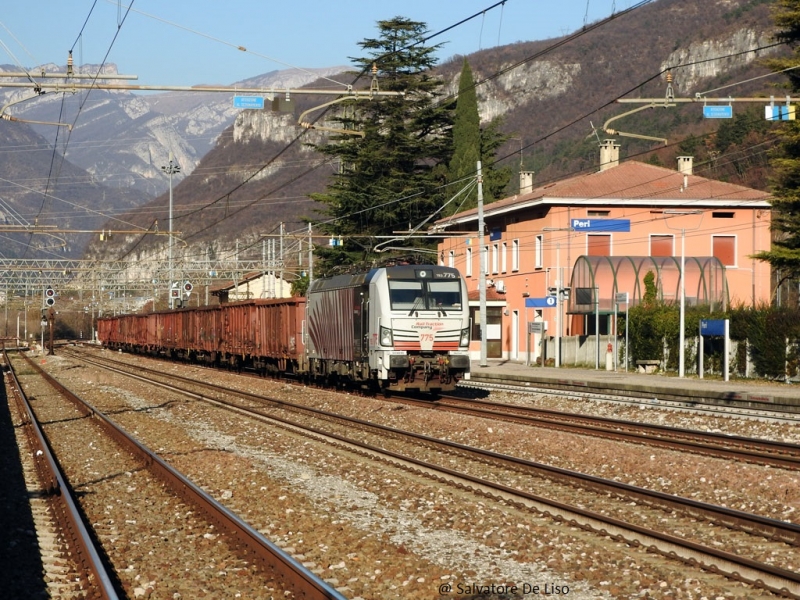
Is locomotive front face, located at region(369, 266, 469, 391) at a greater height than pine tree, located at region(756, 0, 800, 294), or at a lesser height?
lesser

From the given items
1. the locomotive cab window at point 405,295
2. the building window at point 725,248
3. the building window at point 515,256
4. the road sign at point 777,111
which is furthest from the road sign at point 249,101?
the building window at point 725,248

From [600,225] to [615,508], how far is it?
31038 mm

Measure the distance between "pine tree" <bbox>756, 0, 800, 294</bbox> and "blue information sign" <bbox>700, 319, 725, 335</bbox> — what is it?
424cm

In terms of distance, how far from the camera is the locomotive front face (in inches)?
979

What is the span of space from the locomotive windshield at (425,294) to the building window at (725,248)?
30.5 metres

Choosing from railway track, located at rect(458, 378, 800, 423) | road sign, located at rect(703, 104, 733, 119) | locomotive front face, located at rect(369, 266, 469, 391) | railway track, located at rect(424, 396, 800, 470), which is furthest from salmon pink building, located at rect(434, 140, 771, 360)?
road sign, located at rect(703, 104, 733, 119)

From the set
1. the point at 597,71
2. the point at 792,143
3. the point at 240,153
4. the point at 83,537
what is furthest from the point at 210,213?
the point at 83,537

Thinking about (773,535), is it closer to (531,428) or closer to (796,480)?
(796,480)

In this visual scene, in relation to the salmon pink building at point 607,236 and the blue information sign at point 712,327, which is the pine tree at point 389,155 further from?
the blue information sign at point 712,327

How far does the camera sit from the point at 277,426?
67.4 feet

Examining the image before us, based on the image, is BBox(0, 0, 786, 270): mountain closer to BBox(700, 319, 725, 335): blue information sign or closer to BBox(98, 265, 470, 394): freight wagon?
BBox(700, 319, 725, 335): blue information sign

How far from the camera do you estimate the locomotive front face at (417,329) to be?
24.9m

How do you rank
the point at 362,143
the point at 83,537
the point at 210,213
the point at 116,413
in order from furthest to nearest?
the point at 210,213
the point at 362,143
the point at 116,413
the point at 83,537

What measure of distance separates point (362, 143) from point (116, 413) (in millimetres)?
43512
